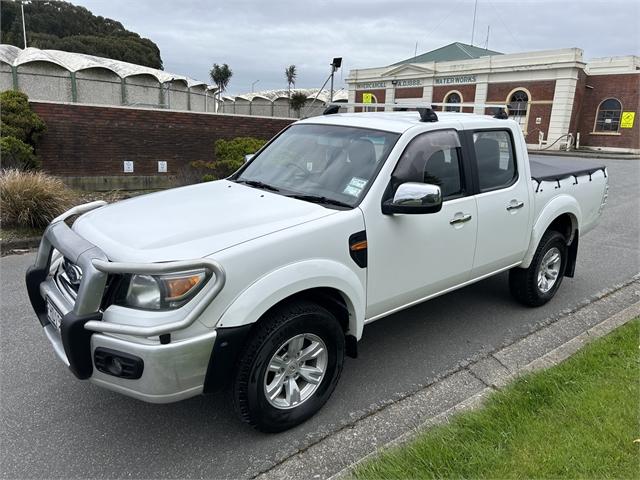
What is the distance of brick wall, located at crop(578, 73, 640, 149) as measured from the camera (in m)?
36.6

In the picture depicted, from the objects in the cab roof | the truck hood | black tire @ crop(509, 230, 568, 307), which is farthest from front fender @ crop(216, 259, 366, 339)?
black tire @ crop(509, 230, 568, 307)

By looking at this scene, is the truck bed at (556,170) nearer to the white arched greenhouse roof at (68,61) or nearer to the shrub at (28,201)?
the shrub at (28,201)

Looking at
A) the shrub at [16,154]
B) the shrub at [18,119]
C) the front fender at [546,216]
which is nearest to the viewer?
the front fender at [546,216]

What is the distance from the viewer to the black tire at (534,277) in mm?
4758

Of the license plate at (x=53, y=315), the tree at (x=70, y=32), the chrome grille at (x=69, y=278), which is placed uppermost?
the tree at (x=70, y=32)

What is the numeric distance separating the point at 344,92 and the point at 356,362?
191 ft

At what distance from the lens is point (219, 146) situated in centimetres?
1175

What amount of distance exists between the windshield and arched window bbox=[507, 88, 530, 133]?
39722mm

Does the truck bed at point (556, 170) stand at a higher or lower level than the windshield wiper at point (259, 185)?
higher

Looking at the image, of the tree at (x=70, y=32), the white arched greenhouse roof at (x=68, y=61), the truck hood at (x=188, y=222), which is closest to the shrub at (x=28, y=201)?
the truck hood at (x=188, y=222)

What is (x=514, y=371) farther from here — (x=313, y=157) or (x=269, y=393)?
(x=313, y=157)

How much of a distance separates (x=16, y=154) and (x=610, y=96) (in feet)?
137

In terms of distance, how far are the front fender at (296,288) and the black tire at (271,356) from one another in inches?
5.3

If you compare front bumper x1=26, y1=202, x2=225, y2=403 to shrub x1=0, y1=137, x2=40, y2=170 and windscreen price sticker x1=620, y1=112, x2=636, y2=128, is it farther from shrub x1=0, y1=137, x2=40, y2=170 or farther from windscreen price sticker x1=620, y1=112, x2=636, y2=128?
windscreen price sticker x1=620, y1=112, x2=636, y2=128
